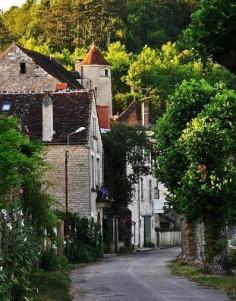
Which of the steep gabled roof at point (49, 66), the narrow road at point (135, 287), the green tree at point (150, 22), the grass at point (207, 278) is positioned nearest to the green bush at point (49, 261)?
the narrow road at point (135, 287)

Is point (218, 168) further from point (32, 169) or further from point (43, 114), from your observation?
point (43, 114)

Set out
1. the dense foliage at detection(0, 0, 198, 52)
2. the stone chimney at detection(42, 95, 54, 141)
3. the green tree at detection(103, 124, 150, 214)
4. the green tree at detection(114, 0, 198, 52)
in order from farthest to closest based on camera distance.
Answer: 1. the dense foliage at detection(0, 0, 198, 52)
2. the green tree at detection(114, 0, 198, 52)
3. the green tree at detection(103, 124, 150, 214)
4. the stone chimney at detection(42, 95, 54, 141)

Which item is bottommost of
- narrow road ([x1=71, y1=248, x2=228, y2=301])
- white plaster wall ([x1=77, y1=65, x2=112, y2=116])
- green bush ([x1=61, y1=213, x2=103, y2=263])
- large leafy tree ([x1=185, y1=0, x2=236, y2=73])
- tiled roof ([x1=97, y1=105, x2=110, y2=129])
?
narrow road ([x1=71, y1=248, x2=228, y2=301])

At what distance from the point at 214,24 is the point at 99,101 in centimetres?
6877

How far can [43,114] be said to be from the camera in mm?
44156

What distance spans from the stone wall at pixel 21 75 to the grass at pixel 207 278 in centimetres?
2300

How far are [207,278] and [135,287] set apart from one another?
4842 mm

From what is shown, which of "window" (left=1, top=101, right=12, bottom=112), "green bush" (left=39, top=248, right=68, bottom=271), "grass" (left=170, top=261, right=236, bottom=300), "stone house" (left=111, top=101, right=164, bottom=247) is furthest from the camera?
"stone house" (left=111, top=101, right=164, bottom=247)

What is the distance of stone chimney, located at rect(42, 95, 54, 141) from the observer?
4366 cm

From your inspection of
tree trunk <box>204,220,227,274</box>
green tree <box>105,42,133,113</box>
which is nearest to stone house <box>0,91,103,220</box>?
tree trunk <box>204,220,227,274</box>

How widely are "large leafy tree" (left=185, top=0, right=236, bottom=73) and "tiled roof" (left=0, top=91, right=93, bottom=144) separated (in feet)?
117

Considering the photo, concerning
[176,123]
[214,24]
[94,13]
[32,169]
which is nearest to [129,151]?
[176,123]

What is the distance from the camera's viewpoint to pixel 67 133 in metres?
43.6

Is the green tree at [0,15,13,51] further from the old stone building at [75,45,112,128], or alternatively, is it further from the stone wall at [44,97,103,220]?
the stone wall at [44,97,103,220]
